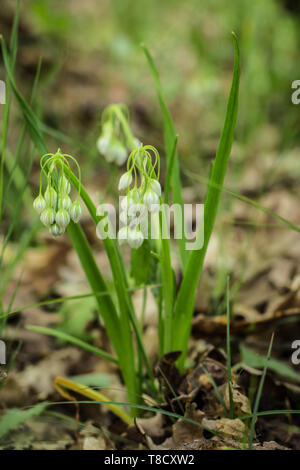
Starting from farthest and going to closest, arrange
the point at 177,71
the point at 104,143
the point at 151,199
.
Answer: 1. the point at 177,71
2. the point at 104,143
3. the point at 151,199

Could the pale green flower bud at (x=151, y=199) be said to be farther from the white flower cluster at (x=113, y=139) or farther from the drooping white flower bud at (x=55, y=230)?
the white flower cluster at (x=113, y=139)

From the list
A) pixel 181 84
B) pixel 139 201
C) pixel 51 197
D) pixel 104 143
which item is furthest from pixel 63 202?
pixel 181 84

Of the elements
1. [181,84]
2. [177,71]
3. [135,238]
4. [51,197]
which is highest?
[177,71]

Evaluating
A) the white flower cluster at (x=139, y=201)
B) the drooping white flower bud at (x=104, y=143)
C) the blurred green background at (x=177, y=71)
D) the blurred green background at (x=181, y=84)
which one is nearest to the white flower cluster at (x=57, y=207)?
the white flower cluster at (x=139, y=201)

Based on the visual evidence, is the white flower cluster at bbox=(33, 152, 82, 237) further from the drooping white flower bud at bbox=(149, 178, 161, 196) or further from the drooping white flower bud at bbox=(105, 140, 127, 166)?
the drooping white flower bud at bbox=(105, 140, 127, 166)

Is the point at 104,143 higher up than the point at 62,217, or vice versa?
the point at 104,143

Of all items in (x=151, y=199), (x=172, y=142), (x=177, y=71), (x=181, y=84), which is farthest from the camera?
(x=177, y=71)

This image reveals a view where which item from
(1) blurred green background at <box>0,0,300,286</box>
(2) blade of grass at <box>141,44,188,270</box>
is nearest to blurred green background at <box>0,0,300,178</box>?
(1) blurred green background at <box>0,0,300,286</box>

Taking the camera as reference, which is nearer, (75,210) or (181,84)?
(75,210)

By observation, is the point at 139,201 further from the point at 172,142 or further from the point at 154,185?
the point at 172,142
